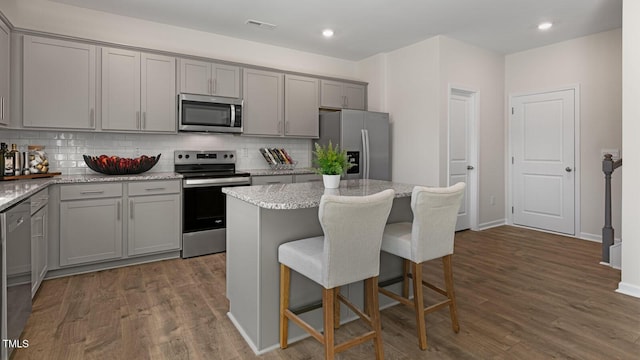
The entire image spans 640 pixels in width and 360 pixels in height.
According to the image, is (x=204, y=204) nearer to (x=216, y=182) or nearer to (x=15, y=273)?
(x=216, y=182)

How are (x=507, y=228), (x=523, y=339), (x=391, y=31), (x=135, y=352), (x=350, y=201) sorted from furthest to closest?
(x=507, y=228) → (x=391, y=31) → (x=523, y=339) → (x=135, y=352) → (x=350, y=201)

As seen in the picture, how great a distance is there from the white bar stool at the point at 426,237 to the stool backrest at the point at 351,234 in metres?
0.29

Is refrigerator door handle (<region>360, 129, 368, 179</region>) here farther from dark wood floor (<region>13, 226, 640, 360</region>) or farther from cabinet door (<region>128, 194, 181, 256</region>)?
cabinet door (<region>128, 194, 181, 256</region>)

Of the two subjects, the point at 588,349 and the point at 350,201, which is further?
the point at 588,349

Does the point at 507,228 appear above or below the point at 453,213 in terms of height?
below

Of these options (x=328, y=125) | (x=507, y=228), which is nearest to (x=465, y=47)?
(x=328, y=125)

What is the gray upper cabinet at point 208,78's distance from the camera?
Answer: 415 cm

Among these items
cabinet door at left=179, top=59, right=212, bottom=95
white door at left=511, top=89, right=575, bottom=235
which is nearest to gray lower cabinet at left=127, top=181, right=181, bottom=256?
cabinet door at left=179, top=59, right=212, bottom=95

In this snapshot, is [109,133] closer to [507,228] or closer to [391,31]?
[391,31]

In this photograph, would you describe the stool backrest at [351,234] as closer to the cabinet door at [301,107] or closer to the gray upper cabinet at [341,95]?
the cabinet door at [301,107]

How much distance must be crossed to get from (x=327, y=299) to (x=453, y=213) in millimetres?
1008

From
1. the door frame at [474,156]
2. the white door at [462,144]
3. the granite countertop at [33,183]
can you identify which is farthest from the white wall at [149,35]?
the door frame at [474,156]

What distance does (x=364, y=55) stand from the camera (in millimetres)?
5613

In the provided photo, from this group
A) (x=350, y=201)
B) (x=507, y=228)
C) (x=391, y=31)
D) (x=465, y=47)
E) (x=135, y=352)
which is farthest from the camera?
(x=507, y=228)
